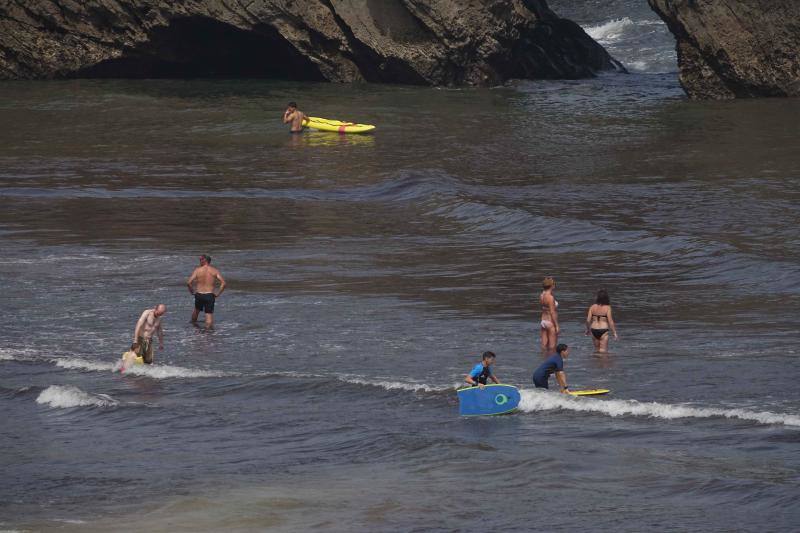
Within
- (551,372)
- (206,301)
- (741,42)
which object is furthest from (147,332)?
(741,42)

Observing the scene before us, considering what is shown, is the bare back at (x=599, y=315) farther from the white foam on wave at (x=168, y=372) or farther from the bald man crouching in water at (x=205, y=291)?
the bald man crouching in water at (x=205, y=291)

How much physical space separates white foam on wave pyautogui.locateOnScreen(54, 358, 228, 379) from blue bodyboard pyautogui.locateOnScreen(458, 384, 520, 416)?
12.2 ft

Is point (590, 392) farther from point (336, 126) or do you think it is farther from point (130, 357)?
point (336, 126)

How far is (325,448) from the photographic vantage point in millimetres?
15453

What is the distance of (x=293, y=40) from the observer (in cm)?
4653

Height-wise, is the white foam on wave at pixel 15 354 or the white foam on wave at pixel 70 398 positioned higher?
the white foam on wave at pixel 15 354

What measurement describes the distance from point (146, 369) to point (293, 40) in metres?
29.1

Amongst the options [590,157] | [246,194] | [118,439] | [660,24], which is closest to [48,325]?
[118,439]

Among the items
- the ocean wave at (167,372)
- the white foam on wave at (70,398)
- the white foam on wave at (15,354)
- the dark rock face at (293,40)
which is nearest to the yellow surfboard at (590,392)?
the ocean wave at (167,372)

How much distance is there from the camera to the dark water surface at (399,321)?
13.9m

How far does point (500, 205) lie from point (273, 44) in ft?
74.2

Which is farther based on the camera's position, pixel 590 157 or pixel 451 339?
pixel 590 157

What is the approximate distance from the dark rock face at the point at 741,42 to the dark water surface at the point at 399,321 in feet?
5.80

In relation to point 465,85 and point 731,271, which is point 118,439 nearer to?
point 731,271
